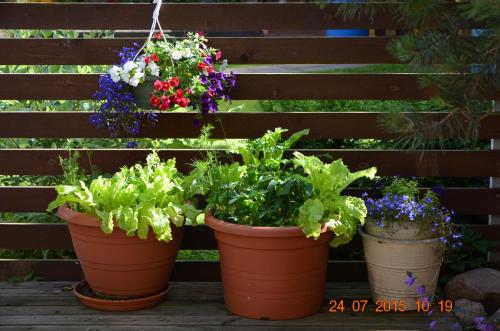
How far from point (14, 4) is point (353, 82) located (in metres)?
1.86

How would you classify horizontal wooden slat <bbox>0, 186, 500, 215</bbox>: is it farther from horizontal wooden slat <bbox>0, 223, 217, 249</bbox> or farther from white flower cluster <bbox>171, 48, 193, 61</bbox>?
white flower cluster <bbox>171, 48, 193, 61</bbox>

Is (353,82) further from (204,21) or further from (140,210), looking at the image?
(140,210)

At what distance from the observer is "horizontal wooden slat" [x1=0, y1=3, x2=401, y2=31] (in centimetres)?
429

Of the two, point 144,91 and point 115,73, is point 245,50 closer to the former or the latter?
point 144,91

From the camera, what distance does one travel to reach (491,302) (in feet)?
12.8

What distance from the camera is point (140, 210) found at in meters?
3.85

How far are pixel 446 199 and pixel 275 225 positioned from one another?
1103 millimetres

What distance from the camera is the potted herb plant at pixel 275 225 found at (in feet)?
12.6

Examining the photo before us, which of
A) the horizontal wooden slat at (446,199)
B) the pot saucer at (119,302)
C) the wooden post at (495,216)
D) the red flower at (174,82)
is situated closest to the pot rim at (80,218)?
the pot saucer at (119,302)

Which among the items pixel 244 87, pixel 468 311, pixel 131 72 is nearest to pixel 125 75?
pixel 131 72

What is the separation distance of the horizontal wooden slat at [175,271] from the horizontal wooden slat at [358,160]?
0.53 metres

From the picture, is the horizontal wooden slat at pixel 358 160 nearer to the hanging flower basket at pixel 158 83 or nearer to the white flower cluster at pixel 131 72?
Answer: the hanging flower basket at pixel 158 83

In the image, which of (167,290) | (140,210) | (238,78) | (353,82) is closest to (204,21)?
(238,78)
